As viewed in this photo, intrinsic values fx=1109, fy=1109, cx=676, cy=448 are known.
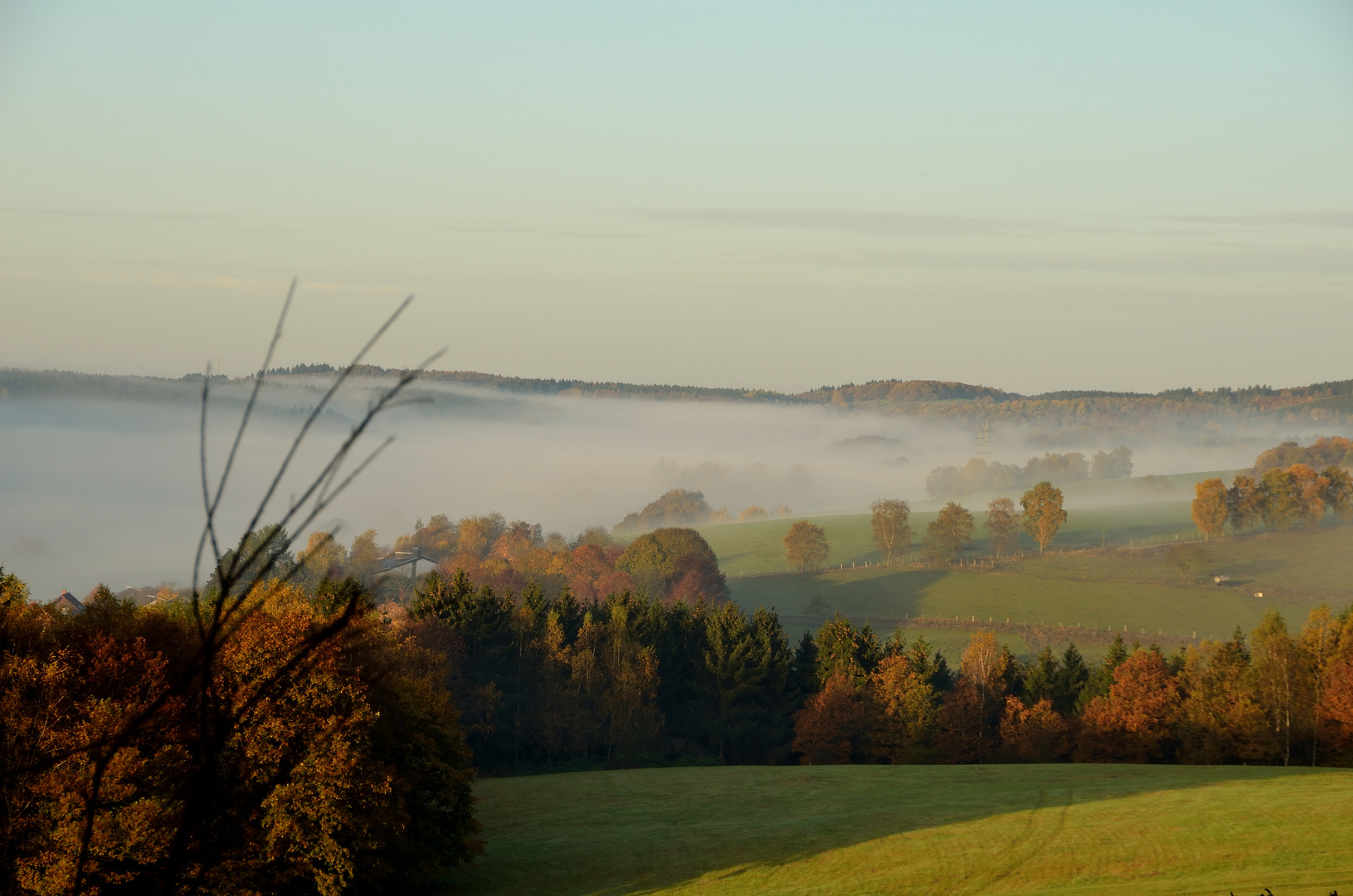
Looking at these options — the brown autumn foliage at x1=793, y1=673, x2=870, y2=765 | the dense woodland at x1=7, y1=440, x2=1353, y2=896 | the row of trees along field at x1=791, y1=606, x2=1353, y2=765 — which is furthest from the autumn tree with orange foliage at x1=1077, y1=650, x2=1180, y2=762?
the brown autumn foliage at x1=793, y1=673, x2=870, y2=765

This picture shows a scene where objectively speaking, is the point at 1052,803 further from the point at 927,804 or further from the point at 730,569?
the point at 730,569

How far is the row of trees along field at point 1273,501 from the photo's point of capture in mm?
148000

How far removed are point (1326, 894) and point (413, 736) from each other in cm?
2832

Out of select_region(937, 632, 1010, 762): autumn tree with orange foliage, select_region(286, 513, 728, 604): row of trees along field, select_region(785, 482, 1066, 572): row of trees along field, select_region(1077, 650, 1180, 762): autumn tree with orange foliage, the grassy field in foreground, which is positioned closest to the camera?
the grassy field in foreground

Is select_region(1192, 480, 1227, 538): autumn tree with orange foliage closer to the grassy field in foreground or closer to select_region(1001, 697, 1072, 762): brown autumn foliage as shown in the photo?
select_region(1001, 697, 1072, 762): brown autumn foliage

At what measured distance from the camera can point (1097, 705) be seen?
226ft

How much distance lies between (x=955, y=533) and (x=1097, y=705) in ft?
254

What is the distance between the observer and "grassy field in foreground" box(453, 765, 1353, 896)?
1383 inches

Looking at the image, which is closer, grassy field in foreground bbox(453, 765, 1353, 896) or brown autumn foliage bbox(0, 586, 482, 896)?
brown autumn foliage bbox(0, 586, 482, 896)

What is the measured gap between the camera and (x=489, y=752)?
232 ft

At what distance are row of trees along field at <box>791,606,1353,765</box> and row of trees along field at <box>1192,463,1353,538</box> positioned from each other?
7383 centimetres

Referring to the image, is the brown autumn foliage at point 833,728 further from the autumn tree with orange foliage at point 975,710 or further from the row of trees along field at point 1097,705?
the autumn tree with orange foliage at point 975,710

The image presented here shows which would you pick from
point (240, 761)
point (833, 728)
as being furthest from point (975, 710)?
point (240, 761)

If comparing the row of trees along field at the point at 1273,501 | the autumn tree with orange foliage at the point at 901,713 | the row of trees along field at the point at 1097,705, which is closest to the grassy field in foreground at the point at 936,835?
the row of trees along field at the point at 1097,705
